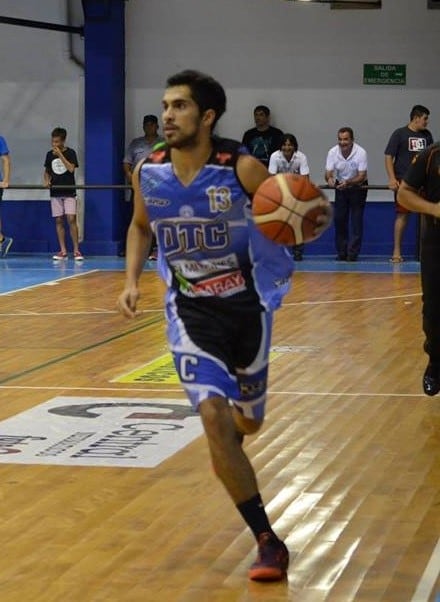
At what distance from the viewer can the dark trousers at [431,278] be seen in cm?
904

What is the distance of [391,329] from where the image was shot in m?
13.5

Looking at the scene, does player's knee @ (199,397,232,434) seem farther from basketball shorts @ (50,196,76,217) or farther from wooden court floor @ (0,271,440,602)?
basketball shorts @ (50,196,76,217)

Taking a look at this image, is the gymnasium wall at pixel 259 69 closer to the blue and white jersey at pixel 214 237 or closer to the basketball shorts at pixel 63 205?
the basketball shorts at pixel 63 205

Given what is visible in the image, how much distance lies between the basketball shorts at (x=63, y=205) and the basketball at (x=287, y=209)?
55.3ft

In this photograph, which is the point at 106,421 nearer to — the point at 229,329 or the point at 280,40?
the point at 229,329

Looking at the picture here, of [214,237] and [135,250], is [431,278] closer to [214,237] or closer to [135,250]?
[135,250]

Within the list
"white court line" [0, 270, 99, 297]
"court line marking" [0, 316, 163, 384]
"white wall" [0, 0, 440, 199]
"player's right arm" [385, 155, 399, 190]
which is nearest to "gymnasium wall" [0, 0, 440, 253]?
"white wall" [0, 0, 440, 199]

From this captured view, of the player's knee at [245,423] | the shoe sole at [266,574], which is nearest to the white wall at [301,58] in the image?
the player's knee at [245,423]

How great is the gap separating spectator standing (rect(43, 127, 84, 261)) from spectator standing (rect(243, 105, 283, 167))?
2.89m

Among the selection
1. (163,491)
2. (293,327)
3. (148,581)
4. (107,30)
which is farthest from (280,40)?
(148,581)

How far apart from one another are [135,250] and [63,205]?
16465mm

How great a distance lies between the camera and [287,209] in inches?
218

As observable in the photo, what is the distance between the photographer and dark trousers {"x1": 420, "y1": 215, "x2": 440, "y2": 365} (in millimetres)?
9039

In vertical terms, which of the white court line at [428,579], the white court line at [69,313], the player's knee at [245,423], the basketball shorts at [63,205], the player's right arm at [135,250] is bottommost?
the white court line at [69,313]
